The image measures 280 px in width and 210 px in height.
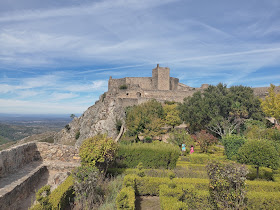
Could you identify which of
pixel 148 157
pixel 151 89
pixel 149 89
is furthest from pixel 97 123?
pixel 148 157

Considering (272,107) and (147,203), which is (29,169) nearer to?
(147,203)

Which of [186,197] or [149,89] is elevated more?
[149,89]

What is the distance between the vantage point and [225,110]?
22.8m

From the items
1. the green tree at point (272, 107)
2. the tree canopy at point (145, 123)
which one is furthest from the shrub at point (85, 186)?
the green tree at point (272, 107)

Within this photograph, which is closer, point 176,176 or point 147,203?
point 147,203

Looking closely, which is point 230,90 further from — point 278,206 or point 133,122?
point 278,206

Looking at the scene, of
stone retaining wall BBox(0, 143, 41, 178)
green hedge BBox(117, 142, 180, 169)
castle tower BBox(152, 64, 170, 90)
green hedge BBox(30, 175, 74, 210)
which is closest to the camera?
green hedge BBox(30, 175, 74, 210)

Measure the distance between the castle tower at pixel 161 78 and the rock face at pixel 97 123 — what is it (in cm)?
1279

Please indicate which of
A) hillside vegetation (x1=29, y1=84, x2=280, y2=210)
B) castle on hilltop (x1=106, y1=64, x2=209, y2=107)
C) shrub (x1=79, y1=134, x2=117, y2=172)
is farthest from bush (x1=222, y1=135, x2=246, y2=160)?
castle on hilltop (x1=106, y1=64, x2=209, y2=107)

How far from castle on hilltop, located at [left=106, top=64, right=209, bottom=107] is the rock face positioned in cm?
276

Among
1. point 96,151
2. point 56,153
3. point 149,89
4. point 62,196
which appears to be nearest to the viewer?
point 62,196

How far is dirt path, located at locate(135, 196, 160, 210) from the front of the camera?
6.88m

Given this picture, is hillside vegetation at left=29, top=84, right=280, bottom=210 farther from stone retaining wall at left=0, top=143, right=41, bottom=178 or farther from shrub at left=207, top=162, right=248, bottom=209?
stone retaining wall at left=0, top=143, right=41, bottom=178

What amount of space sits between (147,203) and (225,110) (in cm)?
1913
